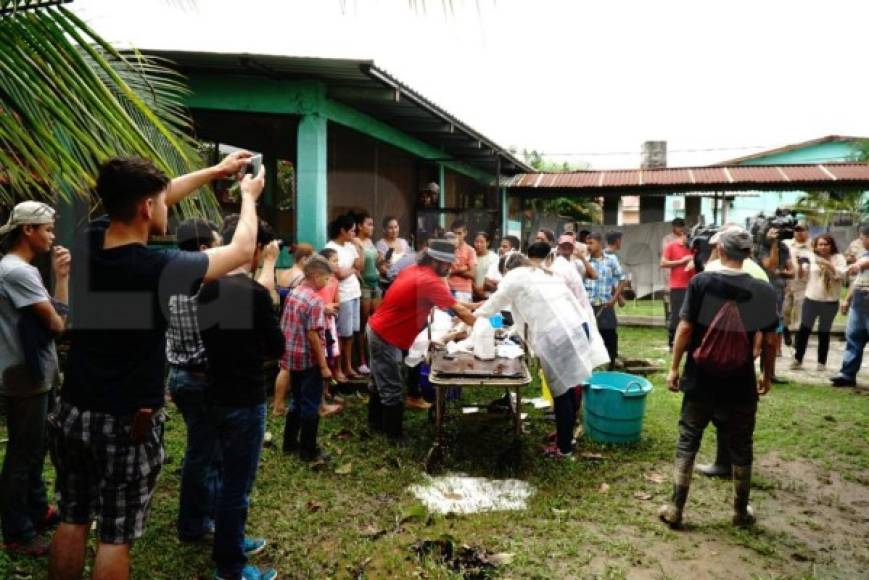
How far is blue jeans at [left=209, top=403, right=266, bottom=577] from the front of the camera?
301 centimetres

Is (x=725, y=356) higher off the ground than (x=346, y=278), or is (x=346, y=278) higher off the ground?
(x=346, y=278)

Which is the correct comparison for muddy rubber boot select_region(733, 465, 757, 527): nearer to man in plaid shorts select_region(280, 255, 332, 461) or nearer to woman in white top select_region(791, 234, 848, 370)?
man in plaid shorts select_region(280, 255, 332, 461)

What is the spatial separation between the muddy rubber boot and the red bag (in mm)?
677

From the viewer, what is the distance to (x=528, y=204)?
72.9ft

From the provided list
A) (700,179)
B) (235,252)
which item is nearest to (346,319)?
(235,252)

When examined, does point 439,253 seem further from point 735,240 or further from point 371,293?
point 371,293

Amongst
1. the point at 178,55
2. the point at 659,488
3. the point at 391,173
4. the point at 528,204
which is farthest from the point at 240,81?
the point at 528,204

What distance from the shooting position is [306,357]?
471 cm

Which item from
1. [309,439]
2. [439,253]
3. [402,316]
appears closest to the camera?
[309,439]

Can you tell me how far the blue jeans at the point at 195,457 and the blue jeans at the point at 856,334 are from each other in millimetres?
7690

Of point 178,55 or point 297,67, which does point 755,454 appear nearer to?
point 297,67

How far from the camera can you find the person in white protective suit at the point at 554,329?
4.90 meters

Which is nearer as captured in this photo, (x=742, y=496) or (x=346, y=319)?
(x=742, y=496)

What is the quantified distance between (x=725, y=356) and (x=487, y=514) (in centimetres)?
182
